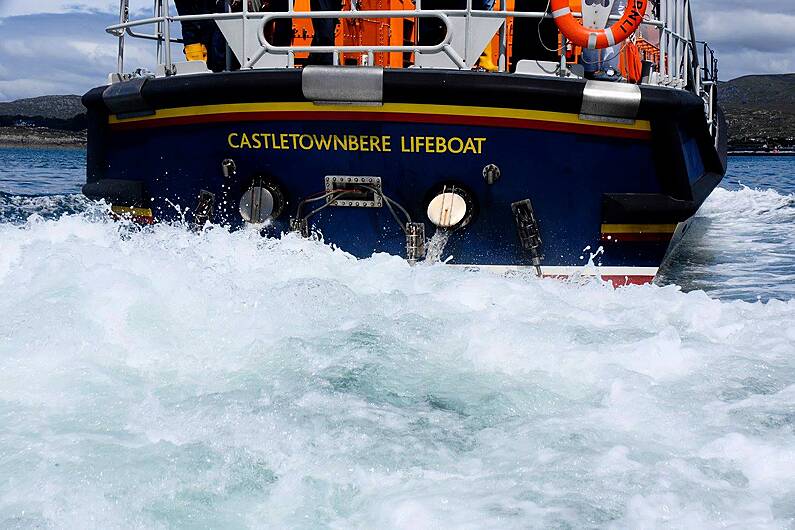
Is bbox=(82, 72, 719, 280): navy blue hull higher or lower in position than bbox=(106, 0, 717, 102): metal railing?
lower

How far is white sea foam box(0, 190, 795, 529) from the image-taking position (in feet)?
7.07

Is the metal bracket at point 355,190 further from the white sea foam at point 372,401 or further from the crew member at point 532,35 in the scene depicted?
the crew member at point 532,35

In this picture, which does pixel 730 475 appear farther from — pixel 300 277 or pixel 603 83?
pixel 603 83

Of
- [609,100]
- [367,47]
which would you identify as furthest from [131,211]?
[609,100]

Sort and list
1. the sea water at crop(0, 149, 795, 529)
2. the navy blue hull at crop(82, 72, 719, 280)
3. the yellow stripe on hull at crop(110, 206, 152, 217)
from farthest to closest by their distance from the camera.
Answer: the yellow stripe on hull at crop(110, 206, 152, 217) → the navy blue hull at crop(82, 72, 719, 280) → the sea water at crop(0, 149, 795, 529)

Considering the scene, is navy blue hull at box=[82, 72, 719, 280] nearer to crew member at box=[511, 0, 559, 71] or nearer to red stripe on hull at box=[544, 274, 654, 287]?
red stripe on hull at box=[544, 274, 654, 287]

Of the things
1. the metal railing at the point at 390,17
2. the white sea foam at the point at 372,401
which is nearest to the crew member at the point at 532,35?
the metal railing at the point at 390,17

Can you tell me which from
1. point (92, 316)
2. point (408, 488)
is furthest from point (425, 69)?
point (408, 488)

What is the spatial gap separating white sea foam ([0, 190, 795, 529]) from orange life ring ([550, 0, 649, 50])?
4.23 ft

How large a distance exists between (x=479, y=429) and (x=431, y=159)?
7.74 feet

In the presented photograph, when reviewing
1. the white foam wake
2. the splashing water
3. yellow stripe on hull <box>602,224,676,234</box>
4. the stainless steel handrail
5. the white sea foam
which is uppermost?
the stainless steel handrail

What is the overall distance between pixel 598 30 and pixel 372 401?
2638mm

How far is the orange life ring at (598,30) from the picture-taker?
4504 mm

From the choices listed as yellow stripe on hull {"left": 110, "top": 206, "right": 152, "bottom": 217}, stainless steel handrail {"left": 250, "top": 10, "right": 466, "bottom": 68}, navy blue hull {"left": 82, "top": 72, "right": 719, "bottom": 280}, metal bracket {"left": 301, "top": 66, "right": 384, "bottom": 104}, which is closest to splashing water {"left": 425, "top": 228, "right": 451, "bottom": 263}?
navy blue hull {"left": 82, "top": 72, "right": 719, "bottom": 280}
